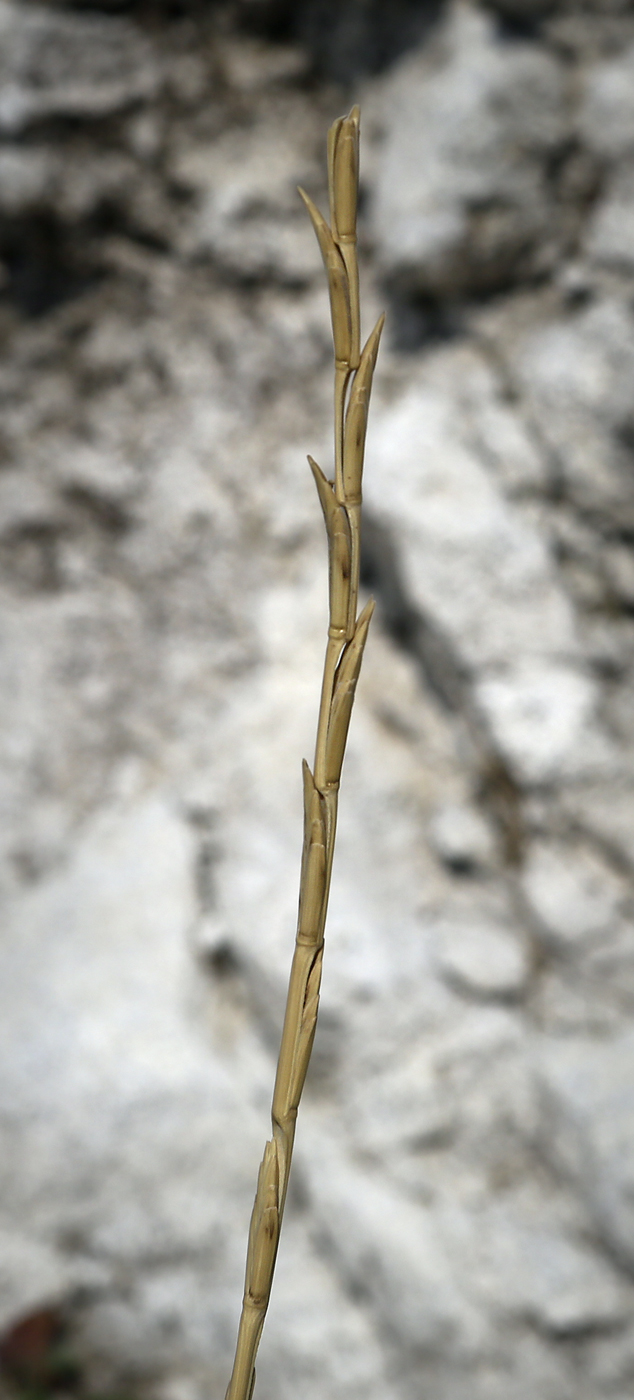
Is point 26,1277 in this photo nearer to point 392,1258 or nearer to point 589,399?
point 392,1258

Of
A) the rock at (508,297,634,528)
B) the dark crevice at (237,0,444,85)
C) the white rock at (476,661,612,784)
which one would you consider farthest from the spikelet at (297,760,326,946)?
the dark crevice at (237,0,444,85)

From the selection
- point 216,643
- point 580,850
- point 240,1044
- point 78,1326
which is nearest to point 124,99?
point 216,643

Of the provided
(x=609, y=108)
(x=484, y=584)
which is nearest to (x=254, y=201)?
(x=609, y=108)

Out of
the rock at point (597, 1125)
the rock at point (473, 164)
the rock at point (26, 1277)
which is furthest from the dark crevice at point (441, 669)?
the rock at point (26, 1277)

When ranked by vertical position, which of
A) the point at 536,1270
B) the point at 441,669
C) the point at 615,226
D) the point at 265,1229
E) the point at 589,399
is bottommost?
the point at 265,1229

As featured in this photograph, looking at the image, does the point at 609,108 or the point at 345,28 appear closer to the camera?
the point at 609,108

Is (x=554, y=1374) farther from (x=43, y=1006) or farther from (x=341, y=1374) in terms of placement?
(x=43, y=1006)
